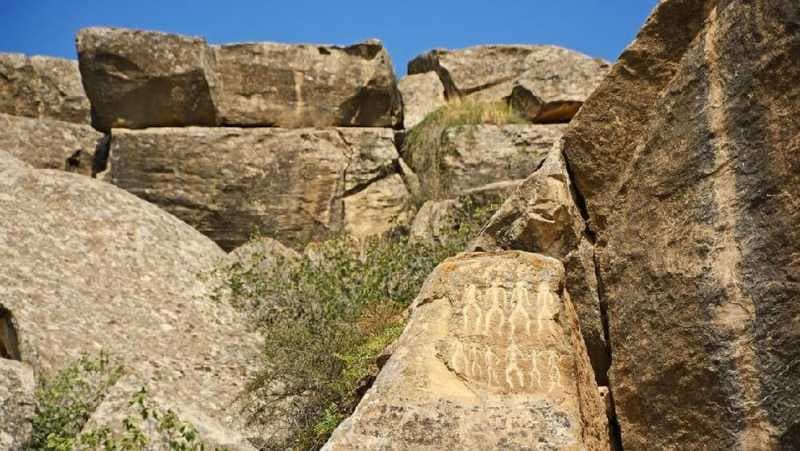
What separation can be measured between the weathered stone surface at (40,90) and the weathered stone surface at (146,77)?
902mm

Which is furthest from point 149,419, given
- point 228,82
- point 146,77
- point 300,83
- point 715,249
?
point 300,83

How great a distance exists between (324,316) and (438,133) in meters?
3.40

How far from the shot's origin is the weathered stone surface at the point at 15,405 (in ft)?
19.7

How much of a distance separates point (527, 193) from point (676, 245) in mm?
1630

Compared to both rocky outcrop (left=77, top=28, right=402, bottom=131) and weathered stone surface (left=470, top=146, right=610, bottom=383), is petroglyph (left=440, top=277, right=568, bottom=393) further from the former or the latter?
rocky outcrop (left=77, top=28, right=402, bottom=131)

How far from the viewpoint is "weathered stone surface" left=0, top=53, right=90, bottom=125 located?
1128 cm

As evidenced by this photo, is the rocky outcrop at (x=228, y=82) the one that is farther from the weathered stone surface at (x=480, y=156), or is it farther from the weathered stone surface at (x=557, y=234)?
the weathered stone surface at (x=557, y=234)

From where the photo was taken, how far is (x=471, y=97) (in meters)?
12.1

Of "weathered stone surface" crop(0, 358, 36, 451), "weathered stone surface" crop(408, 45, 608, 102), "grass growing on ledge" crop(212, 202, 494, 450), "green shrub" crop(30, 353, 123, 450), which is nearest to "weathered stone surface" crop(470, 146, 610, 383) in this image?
"grass growing on ledge" crop(212, 202, 494, 450)

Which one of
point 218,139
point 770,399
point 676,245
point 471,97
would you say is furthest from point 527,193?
point 471,97

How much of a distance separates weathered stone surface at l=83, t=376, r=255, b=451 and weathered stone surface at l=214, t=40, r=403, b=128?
4989mm

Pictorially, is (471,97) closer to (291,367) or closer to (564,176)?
(291,367)

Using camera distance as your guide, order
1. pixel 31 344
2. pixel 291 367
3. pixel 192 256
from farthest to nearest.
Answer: pixel 192 256, pixel 291 367, pixel 31 344

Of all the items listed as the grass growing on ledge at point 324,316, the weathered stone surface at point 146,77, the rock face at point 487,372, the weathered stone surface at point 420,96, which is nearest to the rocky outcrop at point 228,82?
the weathered stone surface at point 146,77
